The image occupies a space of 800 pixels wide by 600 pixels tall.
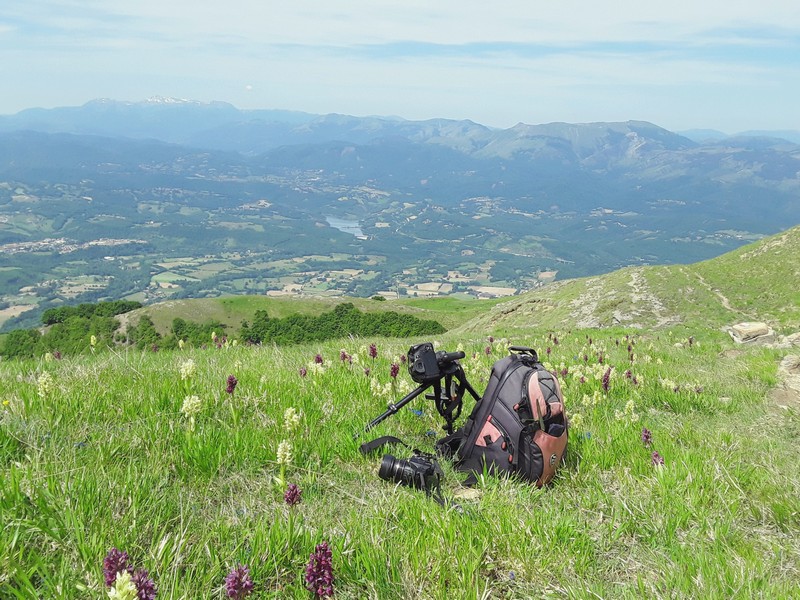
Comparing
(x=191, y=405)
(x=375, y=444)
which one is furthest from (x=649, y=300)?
(x=191, y=405)

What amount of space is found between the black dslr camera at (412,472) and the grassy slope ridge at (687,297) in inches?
1089

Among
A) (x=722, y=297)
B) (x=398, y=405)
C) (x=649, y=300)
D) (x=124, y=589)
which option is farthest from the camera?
(x=649, y=300)

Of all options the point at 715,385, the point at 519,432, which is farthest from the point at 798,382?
the point at 519,432

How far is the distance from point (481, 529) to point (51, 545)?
2.56 meters

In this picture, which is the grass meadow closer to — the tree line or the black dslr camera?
the black dslr camera

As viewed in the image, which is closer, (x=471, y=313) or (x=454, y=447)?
(x=454, y=447)

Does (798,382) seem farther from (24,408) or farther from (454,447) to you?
(24,408)

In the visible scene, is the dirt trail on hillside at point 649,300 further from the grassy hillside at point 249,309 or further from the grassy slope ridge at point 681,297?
the grassy hillside at point 249,309

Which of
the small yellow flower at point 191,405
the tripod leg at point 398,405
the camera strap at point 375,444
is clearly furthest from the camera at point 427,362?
the small yellow flower at point 191,405

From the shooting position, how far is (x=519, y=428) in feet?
15.3

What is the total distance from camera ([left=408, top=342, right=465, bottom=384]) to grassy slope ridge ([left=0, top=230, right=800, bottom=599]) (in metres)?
0.89

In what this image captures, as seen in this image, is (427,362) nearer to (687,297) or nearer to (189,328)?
(687,297)

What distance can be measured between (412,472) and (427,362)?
39.8 inches

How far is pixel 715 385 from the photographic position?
382 inches
